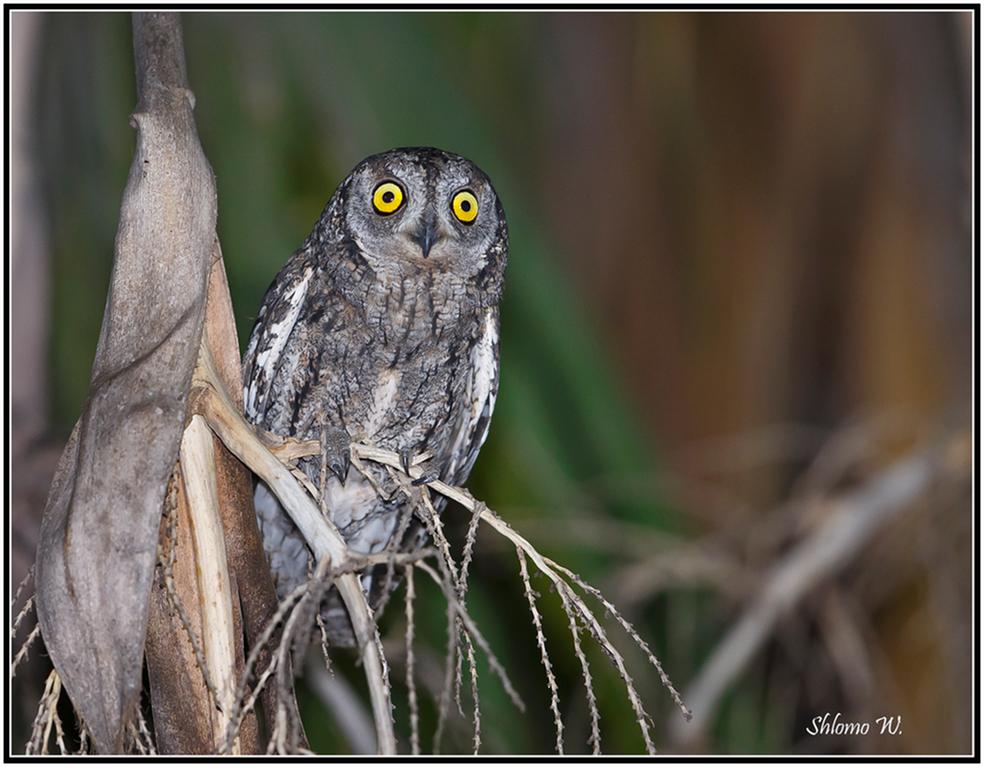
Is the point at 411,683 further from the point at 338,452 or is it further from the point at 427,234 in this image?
the point at 427,234

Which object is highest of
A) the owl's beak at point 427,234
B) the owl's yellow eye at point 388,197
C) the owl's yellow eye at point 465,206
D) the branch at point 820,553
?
the owl's yellow eye at point 388,197

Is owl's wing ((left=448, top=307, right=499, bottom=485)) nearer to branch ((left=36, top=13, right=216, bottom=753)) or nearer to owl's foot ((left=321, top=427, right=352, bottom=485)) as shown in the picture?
owl's foot ((left=321, top=427, right=352, bottom=485))

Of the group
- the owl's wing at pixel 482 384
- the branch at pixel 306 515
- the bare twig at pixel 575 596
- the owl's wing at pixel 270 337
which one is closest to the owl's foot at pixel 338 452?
the owl's wing at pixel 270 337

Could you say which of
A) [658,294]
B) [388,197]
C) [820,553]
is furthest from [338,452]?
[658,294]

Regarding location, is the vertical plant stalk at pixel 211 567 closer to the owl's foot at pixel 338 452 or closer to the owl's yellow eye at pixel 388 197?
the owl's foot at pixel 338 452

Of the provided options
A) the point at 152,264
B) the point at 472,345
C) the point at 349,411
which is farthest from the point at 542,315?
the point at 152,264

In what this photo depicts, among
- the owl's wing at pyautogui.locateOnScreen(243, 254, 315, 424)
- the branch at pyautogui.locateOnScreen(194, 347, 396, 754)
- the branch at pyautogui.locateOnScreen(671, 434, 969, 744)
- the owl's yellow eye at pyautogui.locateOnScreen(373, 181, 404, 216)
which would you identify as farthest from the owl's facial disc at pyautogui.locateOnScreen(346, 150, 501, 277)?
the branch at pyautogui.locateOnScreen(671, 434, 969, 744)
